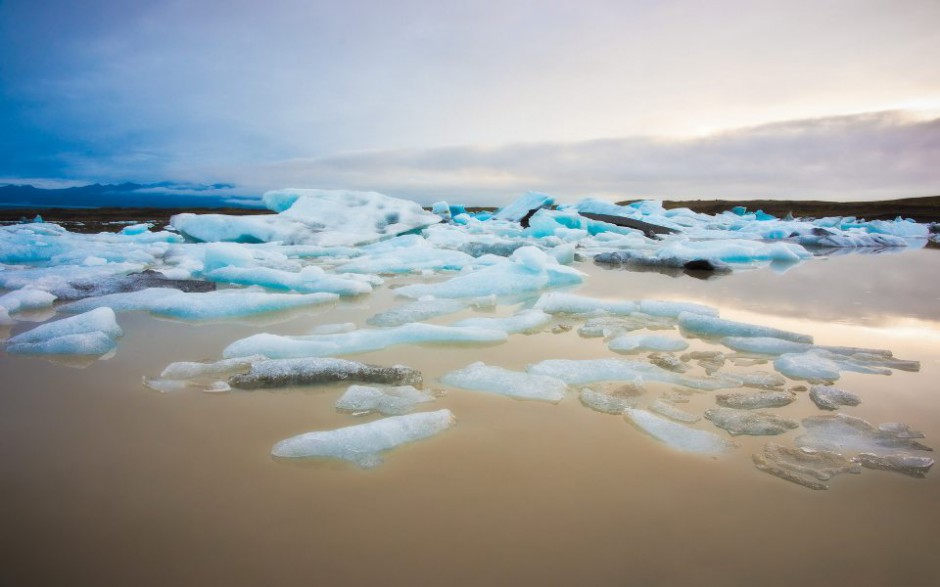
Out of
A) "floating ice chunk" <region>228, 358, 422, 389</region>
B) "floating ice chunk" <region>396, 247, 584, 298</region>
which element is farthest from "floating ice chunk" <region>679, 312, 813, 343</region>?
"floating ice chunk" <region>228, 358, 422, 389</region>

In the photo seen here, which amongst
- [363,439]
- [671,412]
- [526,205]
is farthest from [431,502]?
[526,205]

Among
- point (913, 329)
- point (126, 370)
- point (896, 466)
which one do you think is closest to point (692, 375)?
point (896, 466)

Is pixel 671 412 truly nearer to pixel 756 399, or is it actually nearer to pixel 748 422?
pixel 748 422

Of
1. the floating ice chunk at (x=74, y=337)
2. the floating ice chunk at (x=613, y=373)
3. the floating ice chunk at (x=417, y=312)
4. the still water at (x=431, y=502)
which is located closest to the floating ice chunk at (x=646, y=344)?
the floating ice chunk at (x=613, y=373)

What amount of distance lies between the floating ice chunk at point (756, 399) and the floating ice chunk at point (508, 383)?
1.67ft

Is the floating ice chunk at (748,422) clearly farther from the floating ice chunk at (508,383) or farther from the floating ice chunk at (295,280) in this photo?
the floating ice chunk at (295,280)

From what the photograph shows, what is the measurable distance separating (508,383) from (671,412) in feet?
1.70

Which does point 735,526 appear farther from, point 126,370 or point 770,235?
point 770,235

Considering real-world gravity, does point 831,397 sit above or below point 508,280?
below

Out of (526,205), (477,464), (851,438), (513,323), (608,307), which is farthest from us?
(526,205)

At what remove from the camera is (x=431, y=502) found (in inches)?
40.7

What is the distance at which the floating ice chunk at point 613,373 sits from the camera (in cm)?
177

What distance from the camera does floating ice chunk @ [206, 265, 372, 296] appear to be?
12.3ft

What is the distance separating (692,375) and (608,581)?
48.0 inches
